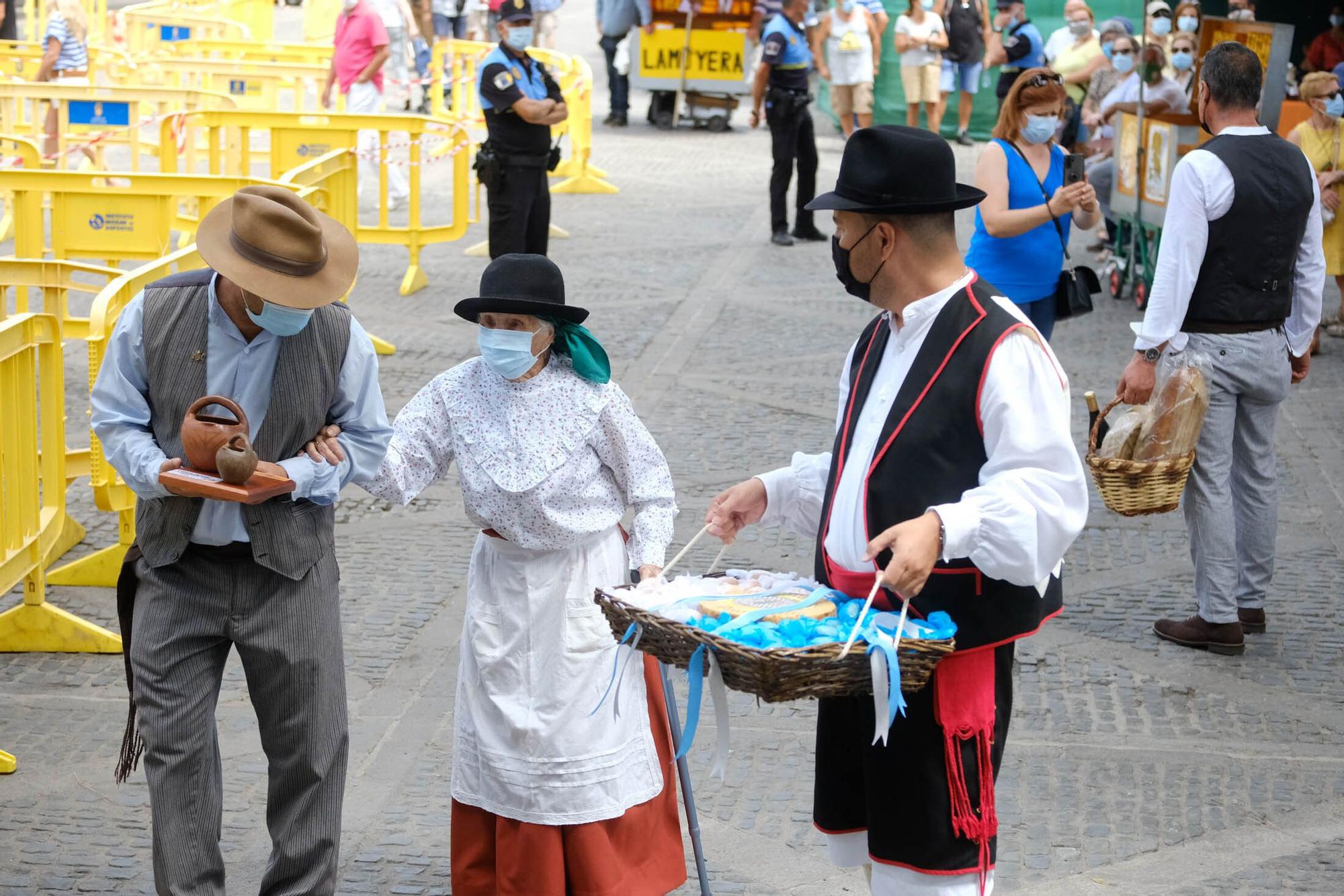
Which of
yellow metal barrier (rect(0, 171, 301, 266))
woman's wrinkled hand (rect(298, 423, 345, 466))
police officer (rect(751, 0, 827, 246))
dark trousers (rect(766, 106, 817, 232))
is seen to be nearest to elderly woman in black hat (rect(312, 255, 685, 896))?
woman's wrinkled hand (rect(298, 423, 345, 466))

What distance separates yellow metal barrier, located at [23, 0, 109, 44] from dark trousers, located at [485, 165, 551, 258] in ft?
37.4

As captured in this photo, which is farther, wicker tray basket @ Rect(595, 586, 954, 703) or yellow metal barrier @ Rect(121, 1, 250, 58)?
yellow metal barrier @ Rect(121, 1, 250, 58)

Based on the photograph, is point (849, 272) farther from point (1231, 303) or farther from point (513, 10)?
point (513, 10)

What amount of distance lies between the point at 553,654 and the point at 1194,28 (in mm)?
11338

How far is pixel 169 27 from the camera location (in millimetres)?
20172

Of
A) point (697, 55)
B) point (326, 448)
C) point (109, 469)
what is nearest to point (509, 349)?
point (326, 448)

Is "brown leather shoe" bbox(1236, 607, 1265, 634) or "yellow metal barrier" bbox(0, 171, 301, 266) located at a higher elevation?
"yellow metal barrier" bbox(0, 171, 301, 266)

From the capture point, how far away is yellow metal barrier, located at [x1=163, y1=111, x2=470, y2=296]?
11.6 metres

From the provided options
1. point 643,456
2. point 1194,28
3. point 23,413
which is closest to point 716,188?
point 1194,28

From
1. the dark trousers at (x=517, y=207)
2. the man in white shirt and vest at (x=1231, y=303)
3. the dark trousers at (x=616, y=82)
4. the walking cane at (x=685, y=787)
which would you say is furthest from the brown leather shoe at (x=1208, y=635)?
the dark trousers at (x=616, y=82)

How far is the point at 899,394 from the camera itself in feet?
10.7

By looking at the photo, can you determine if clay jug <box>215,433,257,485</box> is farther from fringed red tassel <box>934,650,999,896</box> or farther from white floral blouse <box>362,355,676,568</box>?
fringed red tassel <box>934,650,999,896</box>

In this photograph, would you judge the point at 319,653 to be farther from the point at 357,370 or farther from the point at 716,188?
the point at 716,188

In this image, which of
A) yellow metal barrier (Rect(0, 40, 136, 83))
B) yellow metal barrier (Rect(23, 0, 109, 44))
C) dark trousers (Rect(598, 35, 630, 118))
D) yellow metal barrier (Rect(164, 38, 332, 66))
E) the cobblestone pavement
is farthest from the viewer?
dark trousers (Rect(598, 35, 630, 118))
